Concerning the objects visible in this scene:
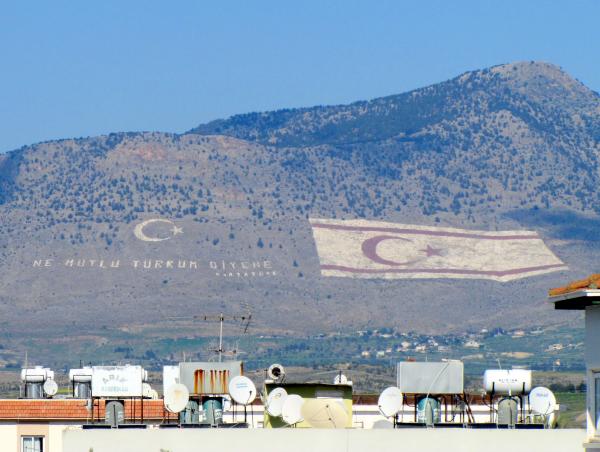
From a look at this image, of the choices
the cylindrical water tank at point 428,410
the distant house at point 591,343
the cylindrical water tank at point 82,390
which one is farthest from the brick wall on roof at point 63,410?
the distant house at point 591,343

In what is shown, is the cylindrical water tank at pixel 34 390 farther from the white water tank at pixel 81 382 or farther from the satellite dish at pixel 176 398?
the satellite dish at pixel 176 398

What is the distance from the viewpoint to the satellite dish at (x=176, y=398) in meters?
42.6

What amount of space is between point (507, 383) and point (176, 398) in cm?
694

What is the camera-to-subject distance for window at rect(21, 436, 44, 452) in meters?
52.8

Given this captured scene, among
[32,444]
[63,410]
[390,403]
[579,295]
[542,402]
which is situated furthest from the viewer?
[63,410]

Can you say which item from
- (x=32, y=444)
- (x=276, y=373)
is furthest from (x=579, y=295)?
(x=32, y=444)

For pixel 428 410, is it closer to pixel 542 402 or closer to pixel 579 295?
pixel 542 402

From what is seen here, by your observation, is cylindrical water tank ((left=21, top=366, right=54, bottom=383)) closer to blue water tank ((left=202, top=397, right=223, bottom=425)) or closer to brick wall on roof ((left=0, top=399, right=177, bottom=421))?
brick wall on roof ((left=0, top=399, right=177, bottom=421))

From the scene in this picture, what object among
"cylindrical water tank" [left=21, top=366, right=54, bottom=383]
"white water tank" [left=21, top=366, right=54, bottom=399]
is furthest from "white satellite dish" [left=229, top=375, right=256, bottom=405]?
"white water tank" [left=21, top=366, right=54, bottom=399]

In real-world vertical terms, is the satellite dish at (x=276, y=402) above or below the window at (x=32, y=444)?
below

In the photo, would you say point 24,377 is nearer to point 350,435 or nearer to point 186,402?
point 186,402

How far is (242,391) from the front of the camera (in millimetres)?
44344

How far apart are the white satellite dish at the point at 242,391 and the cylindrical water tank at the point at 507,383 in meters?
5.03

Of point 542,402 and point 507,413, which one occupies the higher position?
point 542,402
